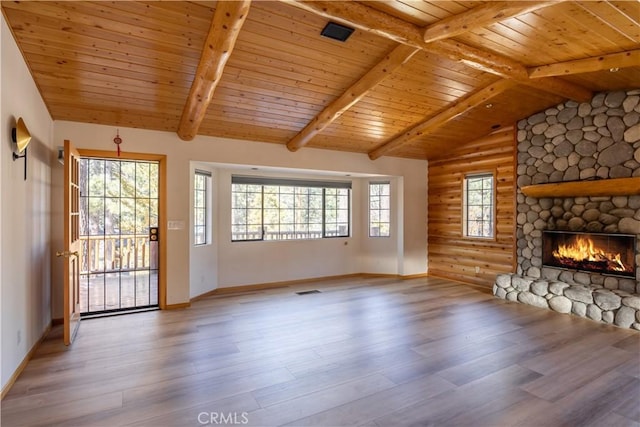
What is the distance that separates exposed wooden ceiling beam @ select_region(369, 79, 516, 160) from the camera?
171 inches

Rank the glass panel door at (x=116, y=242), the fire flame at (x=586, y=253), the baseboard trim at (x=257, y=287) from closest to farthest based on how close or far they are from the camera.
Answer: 1. the fire flame at (x=586, y=253)
2. the baseboard trim at (x=257, y=287)
3. the glass panel door at (x=116, y=242)

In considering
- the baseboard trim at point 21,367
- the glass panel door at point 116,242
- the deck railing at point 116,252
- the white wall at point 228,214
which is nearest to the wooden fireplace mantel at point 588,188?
the white wall at point 228,214

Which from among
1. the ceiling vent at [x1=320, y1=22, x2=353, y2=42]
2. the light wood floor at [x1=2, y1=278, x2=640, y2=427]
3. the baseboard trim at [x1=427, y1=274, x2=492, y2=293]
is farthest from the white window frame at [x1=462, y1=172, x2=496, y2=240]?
the ceiling vent at [x1=320, y1=22, x2=353, y2=42]

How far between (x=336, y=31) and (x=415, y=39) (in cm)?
74

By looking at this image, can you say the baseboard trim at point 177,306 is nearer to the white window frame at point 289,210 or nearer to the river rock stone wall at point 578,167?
the white window frame at point 289,210

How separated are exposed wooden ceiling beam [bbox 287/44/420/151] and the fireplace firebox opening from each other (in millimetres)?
3561

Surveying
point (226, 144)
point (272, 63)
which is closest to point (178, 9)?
point (272, 63)

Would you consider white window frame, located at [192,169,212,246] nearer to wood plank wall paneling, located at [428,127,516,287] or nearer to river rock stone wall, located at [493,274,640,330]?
wood plank wall paneling, located at [428,127,516,287]

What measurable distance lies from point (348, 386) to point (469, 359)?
1255 millimetres

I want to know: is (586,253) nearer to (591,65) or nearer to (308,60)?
(591,65)

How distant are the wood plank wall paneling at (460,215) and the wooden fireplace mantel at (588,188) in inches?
27.7

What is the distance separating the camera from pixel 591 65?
3686 mm

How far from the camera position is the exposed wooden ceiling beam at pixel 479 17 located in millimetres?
2666

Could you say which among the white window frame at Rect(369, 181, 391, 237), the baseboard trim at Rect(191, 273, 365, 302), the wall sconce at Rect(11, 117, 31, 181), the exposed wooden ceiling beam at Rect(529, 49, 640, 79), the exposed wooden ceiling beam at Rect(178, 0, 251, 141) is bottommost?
the baseboard trim at Rect(191, 273, 365, 302)
